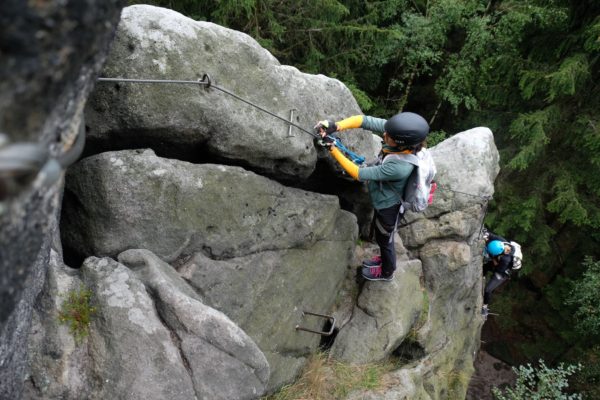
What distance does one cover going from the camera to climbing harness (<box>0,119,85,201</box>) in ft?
4.61

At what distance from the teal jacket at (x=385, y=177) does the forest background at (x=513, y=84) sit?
4562 mm

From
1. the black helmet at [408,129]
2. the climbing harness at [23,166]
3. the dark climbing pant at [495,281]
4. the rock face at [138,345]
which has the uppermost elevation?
the climbing harness at [23,166]

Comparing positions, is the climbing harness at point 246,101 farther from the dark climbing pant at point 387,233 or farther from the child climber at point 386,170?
the dark climbing pant at point 387,233

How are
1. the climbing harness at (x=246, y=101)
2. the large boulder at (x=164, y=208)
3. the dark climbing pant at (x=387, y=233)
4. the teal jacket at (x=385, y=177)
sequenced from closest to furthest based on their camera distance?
the climbing harness at (x=246, y=101), the large boulder at (x=164, y=208), the teal jacket at (x=385, y=177), the dark climbing pant at (x=387, y=233)

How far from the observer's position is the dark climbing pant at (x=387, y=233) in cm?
598

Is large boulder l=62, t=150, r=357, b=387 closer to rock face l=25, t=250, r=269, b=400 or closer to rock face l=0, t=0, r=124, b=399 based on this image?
rock face l=25, t=250, r=269, b=400

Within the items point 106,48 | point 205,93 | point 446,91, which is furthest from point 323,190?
point 446,91

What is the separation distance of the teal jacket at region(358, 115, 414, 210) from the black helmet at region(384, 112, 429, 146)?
0.27 metres

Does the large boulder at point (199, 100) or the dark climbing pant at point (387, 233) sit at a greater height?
the large boulder at point (199, 100)

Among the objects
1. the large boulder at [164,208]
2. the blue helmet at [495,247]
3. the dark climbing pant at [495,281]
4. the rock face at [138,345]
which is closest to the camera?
the rock face at [138,345]

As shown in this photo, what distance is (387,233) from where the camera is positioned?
618 cm

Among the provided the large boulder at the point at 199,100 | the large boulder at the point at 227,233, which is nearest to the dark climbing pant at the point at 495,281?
the large boulder at the point at 227,233

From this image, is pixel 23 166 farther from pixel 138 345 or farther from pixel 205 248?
pixel 205 248

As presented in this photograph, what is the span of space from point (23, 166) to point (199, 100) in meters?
3.35
